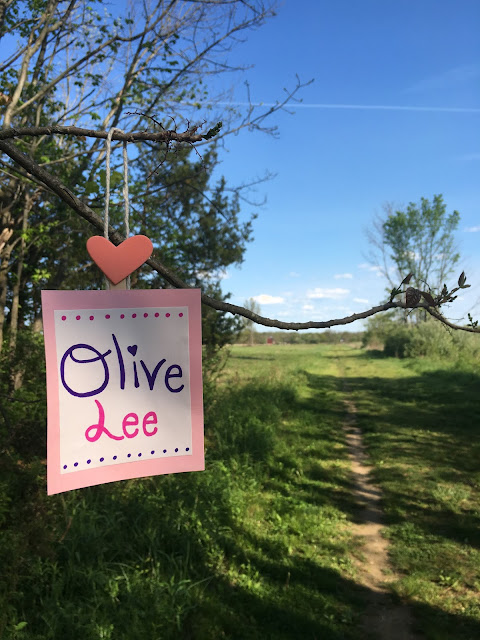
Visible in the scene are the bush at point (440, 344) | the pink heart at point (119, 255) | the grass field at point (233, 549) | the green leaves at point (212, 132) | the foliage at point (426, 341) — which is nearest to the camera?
the green leaves at point (212, 132)

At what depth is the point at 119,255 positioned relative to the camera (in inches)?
47.6

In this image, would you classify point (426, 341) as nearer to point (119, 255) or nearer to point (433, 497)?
point (433, 497)

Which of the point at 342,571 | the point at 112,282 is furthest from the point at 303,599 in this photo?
the point at 112,282

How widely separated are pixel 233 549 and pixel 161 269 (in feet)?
12.0

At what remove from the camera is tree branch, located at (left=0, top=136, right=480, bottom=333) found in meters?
1.26

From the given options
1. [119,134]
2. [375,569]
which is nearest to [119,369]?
[119,134]

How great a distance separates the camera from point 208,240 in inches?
513

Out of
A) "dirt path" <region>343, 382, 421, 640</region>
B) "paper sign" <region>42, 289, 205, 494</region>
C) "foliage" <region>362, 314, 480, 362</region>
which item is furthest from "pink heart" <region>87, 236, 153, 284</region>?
"foliage" <region>362, 314, 480, 362</region>

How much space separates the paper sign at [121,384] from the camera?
1.15 meters

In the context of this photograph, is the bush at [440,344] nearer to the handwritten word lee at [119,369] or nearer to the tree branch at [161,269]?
the tree branch at [161,269]

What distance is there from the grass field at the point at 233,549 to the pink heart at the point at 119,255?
107 inches

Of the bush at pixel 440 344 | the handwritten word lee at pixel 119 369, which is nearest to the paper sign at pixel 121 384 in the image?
the handwritten word lee at pixel 119 369

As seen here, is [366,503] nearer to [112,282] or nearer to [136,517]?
[136,517]

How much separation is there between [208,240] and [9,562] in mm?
10501
